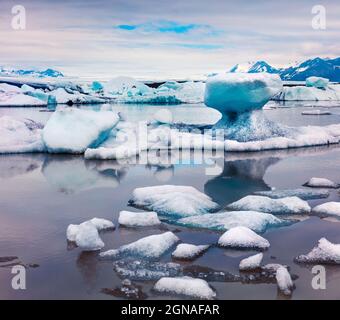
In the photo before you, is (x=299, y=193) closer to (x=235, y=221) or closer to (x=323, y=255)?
(x=235, y=221)

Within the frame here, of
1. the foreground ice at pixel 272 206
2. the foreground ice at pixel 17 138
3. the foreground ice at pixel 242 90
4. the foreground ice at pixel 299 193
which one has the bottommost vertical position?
the foreground ice at pixel 299 193

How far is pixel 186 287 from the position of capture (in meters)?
3.72

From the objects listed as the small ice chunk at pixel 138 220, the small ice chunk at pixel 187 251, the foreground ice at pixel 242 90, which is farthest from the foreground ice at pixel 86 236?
the foreground ice at pixel 242 90

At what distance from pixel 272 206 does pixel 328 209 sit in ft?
2.00

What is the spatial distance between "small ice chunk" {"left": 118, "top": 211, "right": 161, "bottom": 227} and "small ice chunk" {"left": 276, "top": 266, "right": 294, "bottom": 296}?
1752mm

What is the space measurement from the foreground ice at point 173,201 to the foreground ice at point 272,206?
32 centimetres

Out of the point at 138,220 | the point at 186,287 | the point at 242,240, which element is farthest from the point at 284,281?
the point at 138,220

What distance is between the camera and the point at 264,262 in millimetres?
4316

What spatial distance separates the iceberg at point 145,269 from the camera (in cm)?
404

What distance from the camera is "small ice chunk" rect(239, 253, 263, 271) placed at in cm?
415

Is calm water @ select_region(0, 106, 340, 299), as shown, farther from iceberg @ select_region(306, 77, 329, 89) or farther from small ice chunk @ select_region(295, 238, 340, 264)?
iceberg @ select_region(306, 77, 329, 89)

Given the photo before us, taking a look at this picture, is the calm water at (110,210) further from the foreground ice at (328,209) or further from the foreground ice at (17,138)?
the foreground ice at (17,138)

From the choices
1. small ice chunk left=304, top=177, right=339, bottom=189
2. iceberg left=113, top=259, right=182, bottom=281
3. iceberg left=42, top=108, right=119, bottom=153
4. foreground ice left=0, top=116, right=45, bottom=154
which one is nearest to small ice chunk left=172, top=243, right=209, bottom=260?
iceberg left=113, top=259, right=182, bottom=281

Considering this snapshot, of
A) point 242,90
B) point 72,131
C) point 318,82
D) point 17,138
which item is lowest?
point 17,138
